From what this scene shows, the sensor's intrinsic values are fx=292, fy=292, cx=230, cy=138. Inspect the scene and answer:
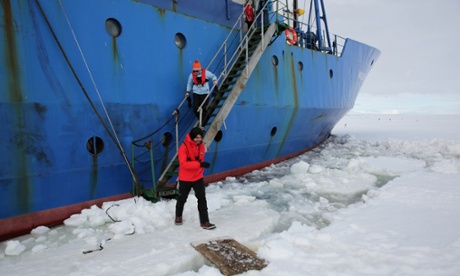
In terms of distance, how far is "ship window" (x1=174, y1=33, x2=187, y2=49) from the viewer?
19.9 feet

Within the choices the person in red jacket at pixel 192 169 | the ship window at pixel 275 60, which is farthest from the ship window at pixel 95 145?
the ship window at pixel 275 60

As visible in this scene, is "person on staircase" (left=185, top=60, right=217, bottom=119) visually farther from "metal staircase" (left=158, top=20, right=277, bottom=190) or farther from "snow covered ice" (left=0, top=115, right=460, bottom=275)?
"snow covered ice" (left=0, top=115, right=460, bottom=275)

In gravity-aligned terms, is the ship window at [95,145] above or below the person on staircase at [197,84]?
below

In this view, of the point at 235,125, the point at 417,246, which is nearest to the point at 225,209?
the point at 235,125

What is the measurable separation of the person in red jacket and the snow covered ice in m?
0.22

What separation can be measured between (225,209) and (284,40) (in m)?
5.39

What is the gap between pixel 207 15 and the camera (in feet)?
22.5

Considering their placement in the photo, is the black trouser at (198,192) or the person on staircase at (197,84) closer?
the black trouser at (198,192)

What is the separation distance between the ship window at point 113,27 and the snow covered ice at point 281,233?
9.85 ft

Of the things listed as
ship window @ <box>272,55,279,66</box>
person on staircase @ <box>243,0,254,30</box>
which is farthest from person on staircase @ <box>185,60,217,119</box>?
ship window @ <box>272,55,279,66</box>

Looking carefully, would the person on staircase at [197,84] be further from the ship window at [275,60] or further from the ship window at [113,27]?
the ship window at [275,60]

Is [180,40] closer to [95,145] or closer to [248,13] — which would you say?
[248,13]

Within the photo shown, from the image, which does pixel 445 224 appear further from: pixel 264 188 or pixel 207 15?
pixel 207 15

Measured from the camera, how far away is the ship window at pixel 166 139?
5.87 m
